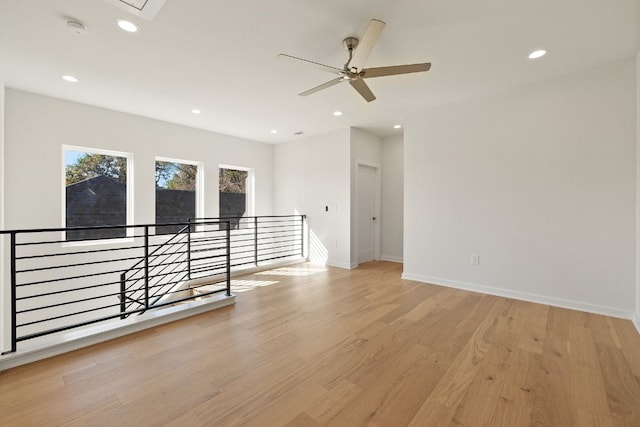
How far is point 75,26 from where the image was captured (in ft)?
7.49

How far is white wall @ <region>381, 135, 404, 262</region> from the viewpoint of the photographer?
5.93 m

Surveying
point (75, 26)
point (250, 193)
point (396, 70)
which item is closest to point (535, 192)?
point (396, 70)

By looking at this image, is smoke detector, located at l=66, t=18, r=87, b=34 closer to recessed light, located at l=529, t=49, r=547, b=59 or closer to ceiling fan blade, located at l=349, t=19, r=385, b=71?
ceiling fan blade, located at l=349, t=19, r=385, b=71

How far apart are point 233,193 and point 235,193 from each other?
0.05 m

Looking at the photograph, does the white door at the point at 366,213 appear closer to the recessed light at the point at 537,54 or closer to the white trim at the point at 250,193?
the white trim at the point at 250,193

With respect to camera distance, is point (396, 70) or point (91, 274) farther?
point (91, 274)

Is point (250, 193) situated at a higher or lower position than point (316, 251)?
higher

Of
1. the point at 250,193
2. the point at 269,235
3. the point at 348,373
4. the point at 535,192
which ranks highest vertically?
the point at 250,193

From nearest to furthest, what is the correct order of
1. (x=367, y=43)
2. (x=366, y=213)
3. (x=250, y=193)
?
(x=367, y=43) < (x=366, y=213) < (x=250, y=193)

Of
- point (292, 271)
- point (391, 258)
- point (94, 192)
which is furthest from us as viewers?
point (391, 258)

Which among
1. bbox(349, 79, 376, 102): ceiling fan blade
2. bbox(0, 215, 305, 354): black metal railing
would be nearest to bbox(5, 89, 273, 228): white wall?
bbox(0, 215, 305, 354): black metal railing

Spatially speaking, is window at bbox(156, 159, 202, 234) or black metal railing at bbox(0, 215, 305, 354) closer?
black metal railing at bbox(0, 215, 305, 354)

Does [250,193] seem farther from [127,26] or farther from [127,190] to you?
[127,26]

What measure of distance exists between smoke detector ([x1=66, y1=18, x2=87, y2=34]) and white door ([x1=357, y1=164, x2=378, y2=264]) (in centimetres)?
434
